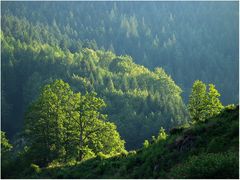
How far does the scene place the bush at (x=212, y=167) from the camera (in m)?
24.0

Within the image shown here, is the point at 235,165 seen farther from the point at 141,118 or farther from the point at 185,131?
the point at 141,118

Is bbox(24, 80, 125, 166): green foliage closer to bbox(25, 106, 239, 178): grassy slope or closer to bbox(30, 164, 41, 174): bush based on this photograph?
bbox(30, 164, 41, 174): bush

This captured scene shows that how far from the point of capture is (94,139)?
172 ft

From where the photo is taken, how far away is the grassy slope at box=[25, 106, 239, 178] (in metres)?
24.8

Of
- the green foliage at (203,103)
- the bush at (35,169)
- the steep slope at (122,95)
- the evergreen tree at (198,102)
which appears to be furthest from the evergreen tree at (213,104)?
the steep slope at (122,95)

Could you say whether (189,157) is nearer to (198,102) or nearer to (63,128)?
(63,128)

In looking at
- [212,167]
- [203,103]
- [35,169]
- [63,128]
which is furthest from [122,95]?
[212,167]

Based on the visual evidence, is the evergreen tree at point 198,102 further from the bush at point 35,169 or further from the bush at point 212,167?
the bush at point 212,167

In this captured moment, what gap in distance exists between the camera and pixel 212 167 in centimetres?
2445

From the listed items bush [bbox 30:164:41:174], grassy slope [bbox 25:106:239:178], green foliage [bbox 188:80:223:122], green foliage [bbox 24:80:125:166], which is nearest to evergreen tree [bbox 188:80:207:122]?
green foliage [bbox 188:80:223:122]

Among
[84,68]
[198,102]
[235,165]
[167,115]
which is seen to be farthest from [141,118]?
[235,165]

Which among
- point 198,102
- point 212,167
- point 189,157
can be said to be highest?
point 198,102

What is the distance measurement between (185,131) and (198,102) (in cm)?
2440

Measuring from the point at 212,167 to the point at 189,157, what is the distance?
4.04 m
